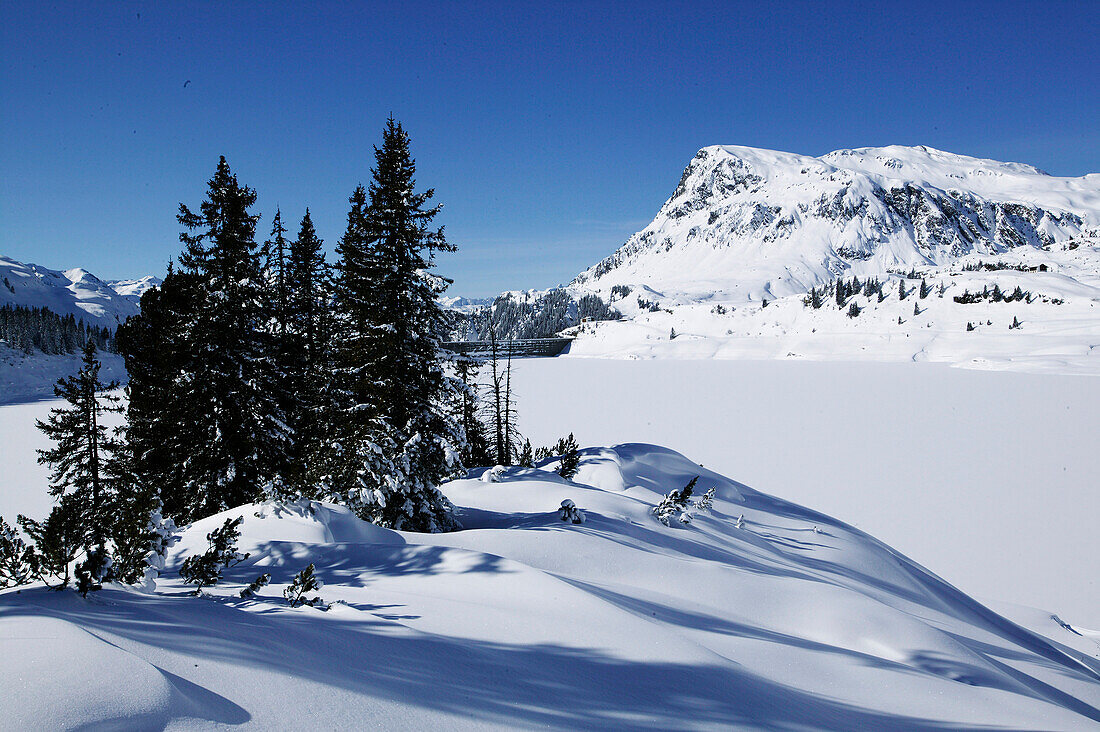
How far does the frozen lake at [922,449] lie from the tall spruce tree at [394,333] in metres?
14.1

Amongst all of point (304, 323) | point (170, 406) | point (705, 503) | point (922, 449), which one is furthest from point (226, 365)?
point (922, 449)

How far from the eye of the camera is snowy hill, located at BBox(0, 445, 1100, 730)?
2334 mm

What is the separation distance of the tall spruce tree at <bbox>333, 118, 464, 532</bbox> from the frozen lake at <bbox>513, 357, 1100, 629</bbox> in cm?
1412

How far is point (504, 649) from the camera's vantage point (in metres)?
3.54

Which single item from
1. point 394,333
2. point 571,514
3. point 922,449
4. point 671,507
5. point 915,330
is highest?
point 915,330

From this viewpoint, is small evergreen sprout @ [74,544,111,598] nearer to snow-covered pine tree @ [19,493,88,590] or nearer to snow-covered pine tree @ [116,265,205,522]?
snow-covered pine tree @ [19,493,88,590]

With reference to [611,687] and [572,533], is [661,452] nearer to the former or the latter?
[572,533]

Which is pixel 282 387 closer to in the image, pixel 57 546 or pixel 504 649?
pixel 57 546

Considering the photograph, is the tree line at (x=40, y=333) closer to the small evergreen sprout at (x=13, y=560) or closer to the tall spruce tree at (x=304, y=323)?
the tall spruce tree at (x=304, y=323)

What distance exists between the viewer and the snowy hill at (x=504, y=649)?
2334 millimetres

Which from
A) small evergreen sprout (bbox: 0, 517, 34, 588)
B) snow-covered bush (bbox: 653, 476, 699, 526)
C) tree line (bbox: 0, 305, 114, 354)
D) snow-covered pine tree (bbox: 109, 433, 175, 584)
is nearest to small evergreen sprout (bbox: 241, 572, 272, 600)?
snow-covered pine tree (bbox: 109, 433, 175, 584)

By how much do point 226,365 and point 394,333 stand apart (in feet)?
21.8

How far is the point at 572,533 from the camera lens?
7.21 m

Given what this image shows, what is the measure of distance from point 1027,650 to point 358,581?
9.31 metres
